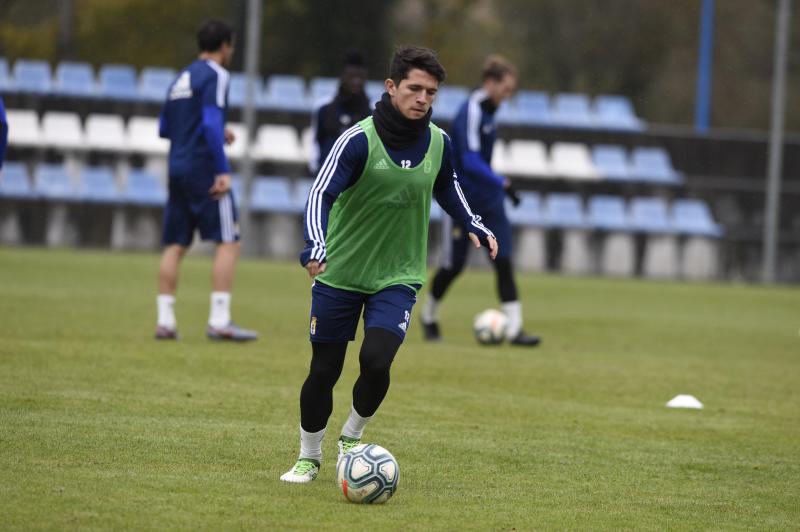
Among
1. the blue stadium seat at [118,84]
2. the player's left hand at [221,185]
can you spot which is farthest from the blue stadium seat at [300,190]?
the player's left hand at [221,185]

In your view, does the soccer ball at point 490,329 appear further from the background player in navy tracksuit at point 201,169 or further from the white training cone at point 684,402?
the white training cone at point 684,402

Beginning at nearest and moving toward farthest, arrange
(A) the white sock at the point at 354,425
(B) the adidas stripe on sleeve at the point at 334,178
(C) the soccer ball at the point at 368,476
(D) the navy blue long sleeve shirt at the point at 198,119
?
(C) the soccer ball at the point at 368,476
(B) the adidas stripe on sleeve at the point at 334,178
(A) the white sock at the point at 354,425
(D) the navy blue long sleeve shirt at the point at 198,119

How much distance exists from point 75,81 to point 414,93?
2278 cm

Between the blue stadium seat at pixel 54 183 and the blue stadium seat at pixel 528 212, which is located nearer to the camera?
the blue stadium seat at pixel 54 183

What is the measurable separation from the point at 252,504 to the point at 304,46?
102 feet

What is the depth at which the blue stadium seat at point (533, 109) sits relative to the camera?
27.8 meters

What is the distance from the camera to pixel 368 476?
5645 millimetres

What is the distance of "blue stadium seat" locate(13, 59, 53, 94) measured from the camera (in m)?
26.3

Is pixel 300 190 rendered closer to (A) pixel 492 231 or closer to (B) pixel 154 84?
(B) pixel 154 84

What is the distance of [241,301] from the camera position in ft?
51.0

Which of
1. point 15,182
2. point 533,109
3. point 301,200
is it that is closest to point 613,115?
point 533,109

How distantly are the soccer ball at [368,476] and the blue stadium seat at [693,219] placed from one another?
2080cm

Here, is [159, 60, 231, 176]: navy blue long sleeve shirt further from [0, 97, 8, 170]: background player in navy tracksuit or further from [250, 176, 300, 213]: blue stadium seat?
[250, 176, 300, 213]: blue stadium seat

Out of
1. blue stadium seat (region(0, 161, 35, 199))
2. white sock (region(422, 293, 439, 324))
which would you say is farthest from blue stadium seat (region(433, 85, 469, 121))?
white sock (region(422, 293, 439, 324))
